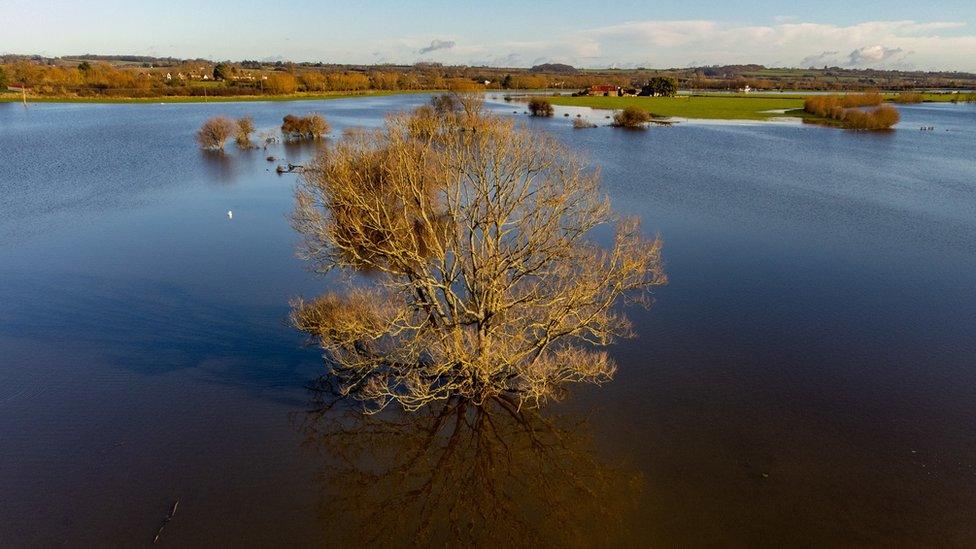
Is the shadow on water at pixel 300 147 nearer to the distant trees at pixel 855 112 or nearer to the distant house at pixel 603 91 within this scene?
the distant trees at pixel 855 112

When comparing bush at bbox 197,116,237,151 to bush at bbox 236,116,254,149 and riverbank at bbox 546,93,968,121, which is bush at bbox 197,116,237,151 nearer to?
bush at bbox 236,116,254,149

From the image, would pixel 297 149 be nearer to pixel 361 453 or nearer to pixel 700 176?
pixel 700 176

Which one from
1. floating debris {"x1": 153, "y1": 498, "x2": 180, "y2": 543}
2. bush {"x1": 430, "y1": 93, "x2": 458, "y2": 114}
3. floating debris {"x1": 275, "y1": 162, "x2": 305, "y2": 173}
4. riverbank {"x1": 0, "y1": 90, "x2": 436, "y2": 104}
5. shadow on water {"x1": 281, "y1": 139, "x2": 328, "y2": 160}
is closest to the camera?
floating debris {"x1": 153, "y1": 498, "x2": 180, "y2": 543}

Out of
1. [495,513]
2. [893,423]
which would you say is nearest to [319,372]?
[495,513]

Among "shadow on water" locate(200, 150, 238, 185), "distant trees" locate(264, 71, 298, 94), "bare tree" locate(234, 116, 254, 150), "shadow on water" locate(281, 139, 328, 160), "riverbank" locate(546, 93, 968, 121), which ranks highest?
"distant trees" locate(264, 71, 298, 94)

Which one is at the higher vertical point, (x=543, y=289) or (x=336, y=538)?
(x=543, y=289)

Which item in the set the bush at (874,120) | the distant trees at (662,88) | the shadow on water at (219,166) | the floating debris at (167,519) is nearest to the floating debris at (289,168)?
the shadow on water at (219,166)

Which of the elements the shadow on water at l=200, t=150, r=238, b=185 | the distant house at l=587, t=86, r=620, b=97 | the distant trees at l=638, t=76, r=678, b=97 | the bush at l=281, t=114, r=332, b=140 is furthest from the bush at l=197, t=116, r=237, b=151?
the distant trees at l=638, t=76, r=678, b=97
